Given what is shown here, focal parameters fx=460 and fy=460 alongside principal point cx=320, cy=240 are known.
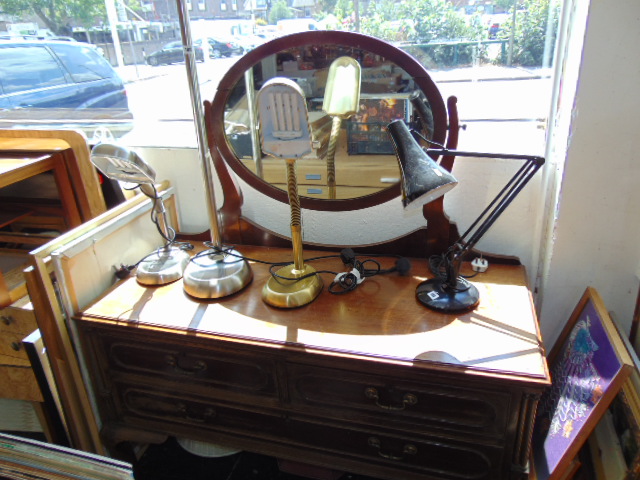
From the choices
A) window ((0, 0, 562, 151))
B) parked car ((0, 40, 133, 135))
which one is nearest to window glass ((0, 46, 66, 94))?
parked car ((0, 40, 133, 135))

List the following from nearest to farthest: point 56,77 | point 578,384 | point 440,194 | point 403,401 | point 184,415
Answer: point 440,194 → point 403,401 → point 578,384 → point 184,415 → point 56,77

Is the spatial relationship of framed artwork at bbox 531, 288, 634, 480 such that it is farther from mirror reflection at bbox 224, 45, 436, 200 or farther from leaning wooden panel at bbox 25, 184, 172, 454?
leaning wooden panel at bbox 25, 184, 172, 454

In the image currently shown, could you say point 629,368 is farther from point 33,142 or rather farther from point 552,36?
point 33,142

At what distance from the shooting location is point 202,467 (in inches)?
55.6

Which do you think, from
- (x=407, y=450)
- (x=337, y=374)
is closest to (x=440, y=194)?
(x=337, y=374)

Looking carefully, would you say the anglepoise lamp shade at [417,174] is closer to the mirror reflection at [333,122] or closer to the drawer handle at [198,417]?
the mirror reflection at [333,122]

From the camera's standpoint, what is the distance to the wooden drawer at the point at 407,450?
0.95 m

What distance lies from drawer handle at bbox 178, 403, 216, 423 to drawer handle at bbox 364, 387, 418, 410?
40 centimetres

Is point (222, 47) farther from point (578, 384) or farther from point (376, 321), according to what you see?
point (578, 384)

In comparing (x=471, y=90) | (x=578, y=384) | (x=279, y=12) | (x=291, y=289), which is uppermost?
(x=279, y=12)

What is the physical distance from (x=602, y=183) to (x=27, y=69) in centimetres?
178

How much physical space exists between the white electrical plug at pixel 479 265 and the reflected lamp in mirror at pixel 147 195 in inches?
29.8

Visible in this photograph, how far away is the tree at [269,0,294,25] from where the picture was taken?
3.92ft

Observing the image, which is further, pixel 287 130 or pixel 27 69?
pixel 27 69
